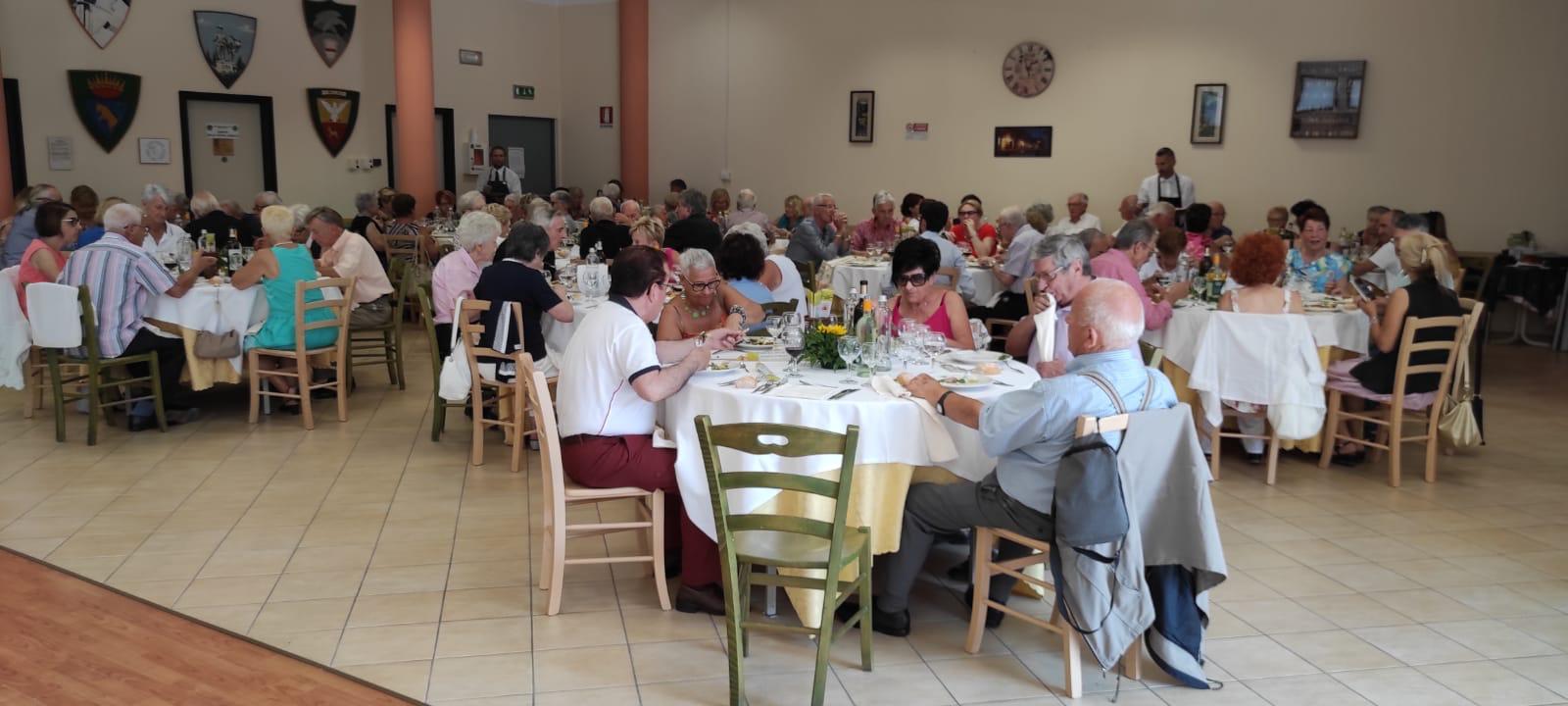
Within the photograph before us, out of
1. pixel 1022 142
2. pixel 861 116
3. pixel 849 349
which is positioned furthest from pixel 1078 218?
pixel 849 349

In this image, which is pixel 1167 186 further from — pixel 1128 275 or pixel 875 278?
pixel 1128 275

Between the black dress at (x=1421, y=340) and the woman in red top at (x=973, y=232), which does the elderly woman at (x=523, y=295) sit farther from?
the woman in red top at (x=973, y=232)

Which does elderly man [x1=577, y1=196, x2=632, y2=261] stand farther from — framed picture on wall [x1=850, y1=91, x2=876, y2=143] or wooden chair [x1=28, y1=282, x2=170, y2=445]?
framed picture on wall [x1=850, y1=91, x2=876, y2=143]

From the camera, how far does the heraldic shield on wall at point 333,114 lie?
41.3 ft

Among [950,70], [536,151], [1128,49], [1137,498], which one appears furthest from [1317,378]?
[536,151]

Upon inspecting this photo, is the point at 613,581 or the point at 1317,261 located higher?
the point at 1317,261

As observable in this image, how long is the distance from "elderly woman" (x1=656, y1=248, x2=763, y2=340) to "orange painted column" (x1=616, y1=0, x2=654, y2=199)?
938cm

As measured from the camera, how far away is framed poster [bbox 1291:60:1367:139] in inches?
389

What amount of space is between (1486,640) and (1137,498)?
1.55 metres

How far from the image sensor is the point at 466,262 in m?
6.22

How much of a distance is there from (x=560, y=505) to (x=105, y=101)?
9.98 m

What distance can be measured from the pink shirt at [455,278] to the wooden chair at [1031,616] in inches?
146

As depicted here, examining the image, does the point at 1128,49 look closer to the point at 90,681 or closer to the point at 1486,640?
the point at 1486,640

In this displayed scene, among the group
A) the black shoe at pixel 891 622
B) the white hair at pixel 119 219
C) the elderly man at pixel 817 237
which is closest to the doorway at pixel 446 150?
the elderly man at pixel 817 237
